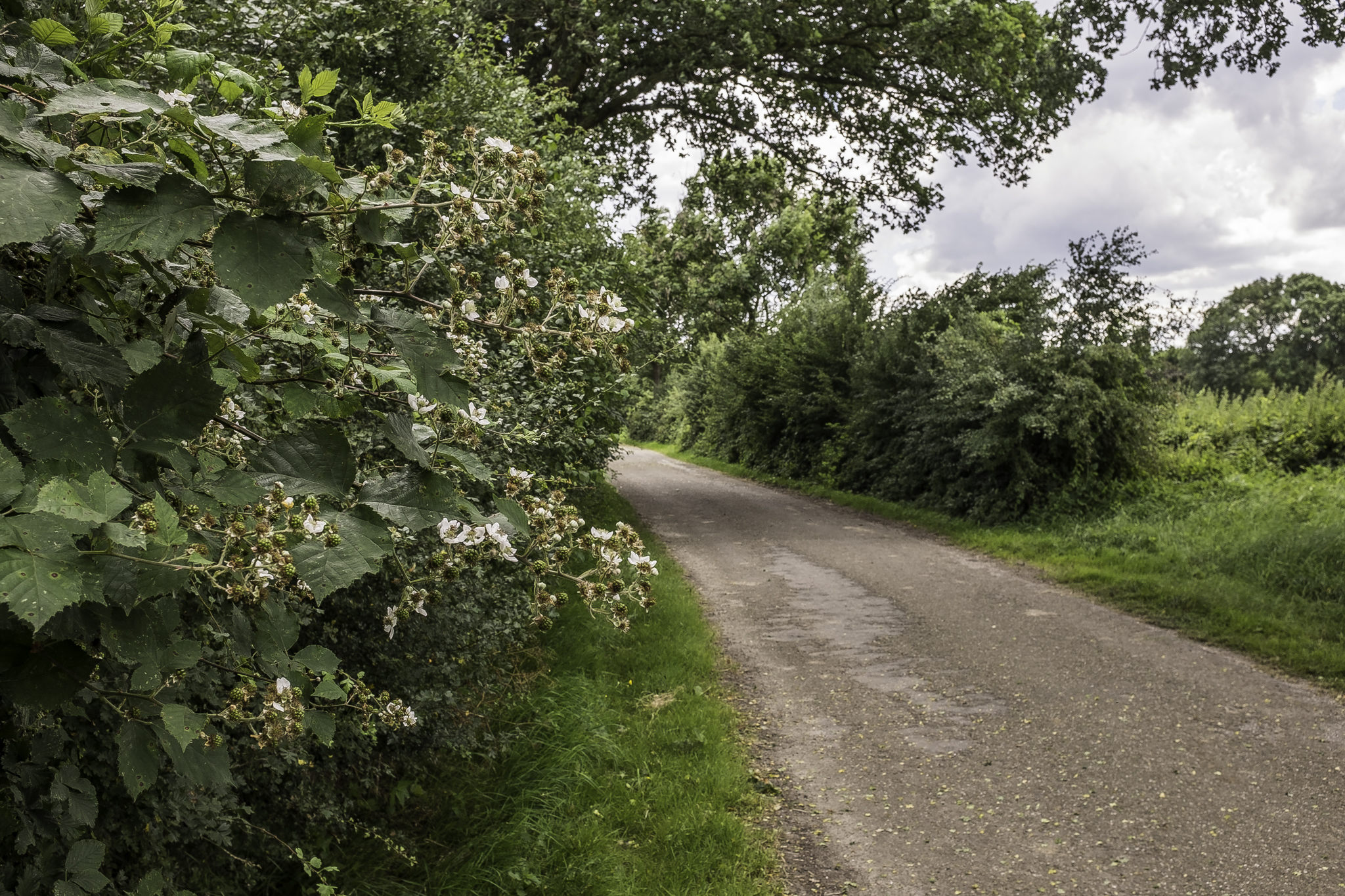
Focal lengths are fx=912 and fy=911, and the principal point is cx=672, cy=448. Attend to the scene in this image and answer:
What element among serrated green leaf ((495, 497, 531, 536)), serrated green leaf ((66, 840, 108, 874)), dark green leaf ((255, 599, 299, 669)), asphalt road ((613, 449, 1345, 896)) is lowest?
asphalt road ((613, 449, 1345, 896))

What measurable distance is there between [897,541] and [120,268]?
12023 millimetres

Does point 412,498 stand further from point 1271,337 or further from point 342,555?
point 1271,337

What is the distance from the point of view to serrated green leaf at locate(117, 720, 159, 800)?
148 cm

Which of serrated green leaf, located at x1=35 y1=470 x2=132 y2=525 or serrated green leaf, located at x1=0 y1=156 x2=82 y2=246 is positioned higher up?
serrated green leaf, located at x1=0 y1=156 x2=82 y2=246

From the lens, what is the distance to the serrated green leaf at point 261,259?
4.30 ft

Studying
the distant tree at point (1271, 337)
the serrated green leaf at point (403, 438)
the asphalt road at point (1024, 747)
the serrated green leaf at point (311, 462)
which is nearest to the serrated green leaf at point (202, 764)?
the serrated green leaf at point (311, 462)

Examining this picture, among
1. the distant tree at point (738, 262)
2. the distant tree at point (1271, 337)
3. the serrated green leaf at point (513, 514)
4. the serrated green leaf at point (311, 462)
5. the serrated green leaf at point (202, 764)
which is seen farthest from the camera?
the distant tree at point (1271, 337)

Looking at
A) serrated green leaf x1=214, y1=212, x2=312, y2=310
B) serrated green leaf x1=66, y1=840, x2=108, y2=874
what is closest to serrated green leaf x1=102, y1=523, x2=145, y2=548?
serrated green leaf x1=214, y1=212, x2=312, y2=310

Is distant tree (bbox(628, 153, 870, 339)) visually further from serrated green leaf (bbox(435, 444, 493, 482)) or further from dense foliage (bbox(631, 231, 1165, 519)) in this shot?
serrated green leaf (bbox(435, 444, 493, 482))

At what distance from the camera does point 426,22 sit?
8.46 metres

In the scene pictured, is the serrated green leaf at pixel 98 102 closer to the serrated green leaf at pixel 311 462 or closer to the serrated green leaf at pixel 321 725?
the serrated green leaf at pixel 311 462

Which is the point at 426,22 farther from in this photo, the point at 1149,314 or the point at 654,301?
A: the point at 1149,314

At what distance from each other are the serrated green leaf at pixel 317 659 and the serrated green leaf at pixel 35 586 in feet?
2.36

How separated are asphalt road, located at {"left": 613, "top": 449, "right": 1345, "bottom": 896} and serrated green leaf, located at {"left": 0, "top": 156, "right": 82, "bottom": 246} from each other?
153 inches
